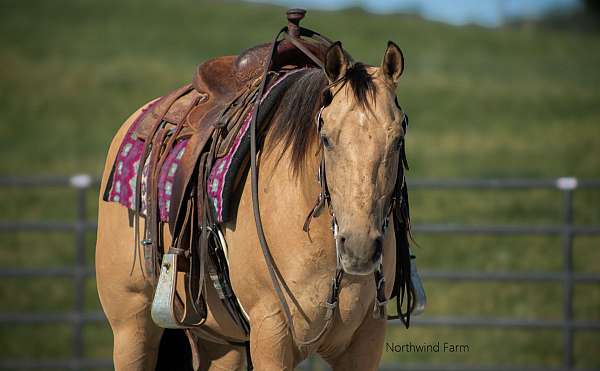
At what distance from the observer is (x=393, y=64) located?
268cm

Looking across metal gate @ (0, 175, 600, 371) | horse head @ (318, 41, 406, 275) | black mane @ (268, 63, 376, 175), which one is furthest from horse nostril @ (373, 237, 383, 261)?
metal gate @ (0, 175, 600, 371)

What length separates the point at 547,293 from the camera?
31.7 feet

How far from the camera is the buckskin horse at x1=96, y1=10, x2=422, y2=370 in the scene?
101 inches

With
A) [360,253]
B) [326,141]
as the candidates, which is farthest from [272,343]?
[326,141]

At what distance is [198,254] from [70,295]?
24.7ft

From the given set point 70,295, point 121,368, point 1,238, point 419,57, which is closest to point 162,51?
point 419,57

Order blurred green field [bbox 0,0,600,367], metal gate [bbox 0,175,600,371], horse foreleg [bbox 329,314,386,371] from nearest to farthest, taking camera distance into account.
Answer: horse foreleg [bbox 329,314,386,371] → metal gate [bbox 0,175,600,371] → blurred green field [bbox 0,0,600,367]

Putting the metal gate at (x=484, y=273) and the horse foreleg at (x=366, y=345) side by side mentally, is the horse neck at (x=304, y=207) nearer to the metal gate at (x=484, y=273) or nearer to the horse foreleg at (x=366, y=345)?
the horse foreleg at (x=366, y=345)

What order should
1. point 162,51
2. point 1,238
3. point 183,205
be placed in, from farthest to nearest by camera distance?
point 162,51 → point 1,238 → point 183,205

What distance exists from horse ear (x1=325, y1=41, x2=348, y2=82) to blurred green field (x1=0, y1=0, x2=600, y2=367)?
573cm

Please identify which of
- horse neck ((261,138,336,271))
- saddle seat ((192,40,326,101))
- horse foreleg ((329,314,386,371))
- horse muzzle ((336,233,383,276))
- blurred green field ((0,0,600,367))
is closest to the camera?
horse muzzle ((336,233,383,276))

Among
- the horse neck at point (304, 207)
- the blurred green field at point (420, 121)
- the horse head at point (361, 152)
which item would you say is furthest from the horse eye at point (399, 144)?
the blurred green field at point (420, 121)

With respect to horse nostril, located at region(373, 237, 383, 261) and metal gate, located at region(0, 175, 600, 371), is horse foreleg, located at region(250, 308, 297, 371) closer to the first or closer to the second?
horse nostril, located at region(373, 237, 383, 261)

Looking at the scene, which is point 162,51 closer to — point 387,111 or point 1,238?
point 1,238
